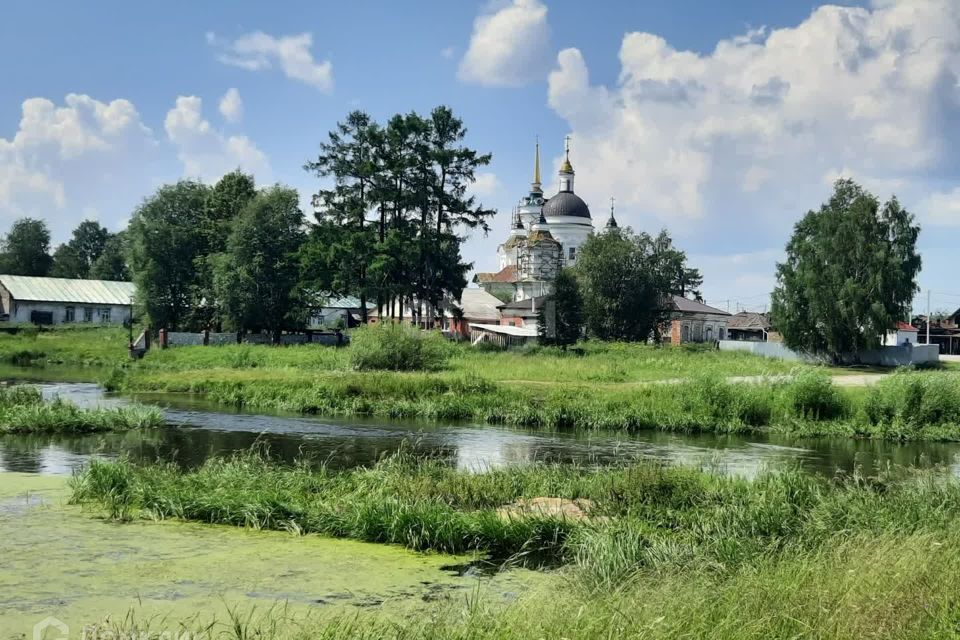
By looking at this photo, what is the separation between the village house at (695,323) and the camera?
8219 centimetres

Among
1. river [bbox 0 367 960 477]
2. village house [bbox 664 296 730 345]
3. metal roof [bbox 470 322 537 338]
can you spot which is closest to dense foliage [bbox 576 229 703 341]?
metal roof [bbox 470 322 537 338]

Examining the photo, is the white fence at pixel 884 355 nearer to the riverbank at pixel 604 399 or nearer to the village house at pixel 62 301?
the riverbank at pixel 604 399

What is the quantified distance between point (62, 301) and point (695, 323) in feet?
194

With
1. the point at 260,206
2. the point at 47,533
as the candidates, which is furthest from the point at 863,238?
the point at 47,533

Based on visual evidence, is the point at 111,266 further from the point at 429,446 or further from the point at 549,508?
the point at 549,508

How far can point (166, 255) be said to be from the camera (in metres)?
60.8

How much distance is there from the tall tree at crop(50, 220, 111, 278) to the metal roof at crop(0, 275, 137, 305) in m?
32.8

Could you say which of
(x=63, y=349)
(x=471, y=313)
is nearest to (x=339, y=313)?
(x=471, y=313)

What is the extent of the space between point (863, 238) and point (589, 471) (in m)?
41.4

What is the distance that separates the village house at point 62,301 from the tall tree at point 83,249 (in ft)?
110

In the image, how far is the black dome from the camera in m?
102

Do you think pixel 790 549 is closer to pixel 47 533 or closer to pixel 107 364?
pixel 47 533

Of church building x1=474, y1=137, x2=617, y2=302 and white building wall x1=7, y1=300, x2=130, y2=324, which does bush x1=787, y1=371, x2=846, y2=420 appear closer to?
church building x1=474, y1=137, x2=617, y2=302

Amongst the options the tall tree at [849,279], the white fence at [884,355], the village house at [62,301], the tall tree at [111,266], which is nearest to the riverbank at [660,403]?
the tall tree at [849,279]
